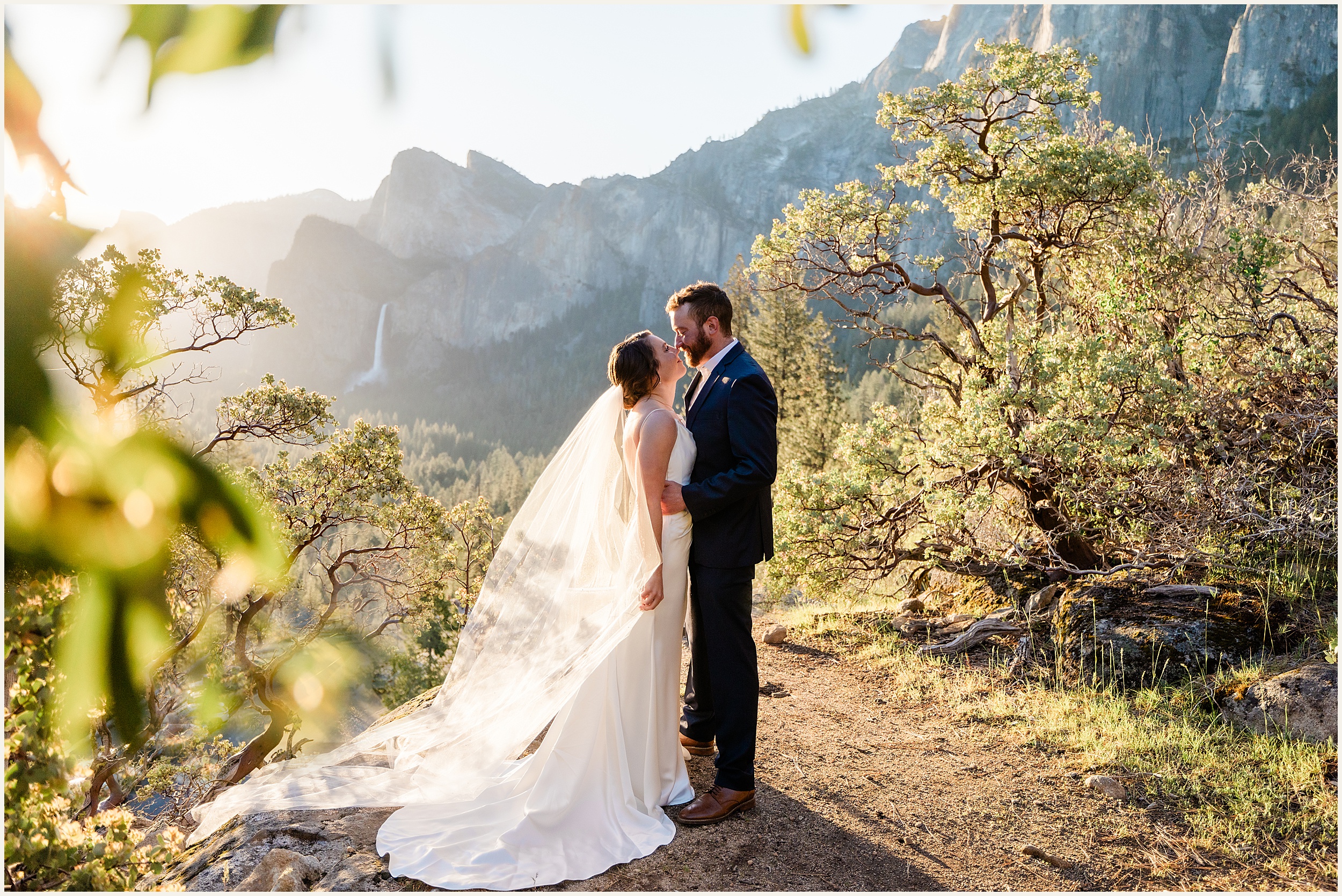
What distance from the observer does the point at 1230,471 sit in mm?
6164

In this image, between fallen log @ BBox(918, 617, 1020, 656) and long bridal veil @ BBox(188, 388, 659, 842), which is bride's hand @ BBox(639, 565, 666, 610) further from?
fallen log @ BBox(918, 617, 1020, 656)

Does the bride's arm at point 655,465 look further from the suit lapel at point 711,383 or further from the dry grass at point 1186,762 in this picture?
the dry grass at point 1186,762

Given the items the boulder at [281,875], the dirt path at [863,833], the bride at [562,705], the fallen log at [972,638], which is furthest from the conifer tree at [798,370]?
the boulder at [281,875]

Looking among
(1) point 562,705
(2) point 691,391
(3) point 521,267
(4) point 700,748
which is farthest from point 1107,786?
(3) point 521,267

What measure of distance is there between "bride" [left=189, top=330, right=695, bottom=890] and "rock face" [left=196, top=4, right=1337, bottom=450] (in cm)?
11154

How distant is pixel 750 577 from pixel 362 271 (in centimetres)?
17099

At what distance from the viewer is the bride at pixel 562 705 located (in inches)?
131

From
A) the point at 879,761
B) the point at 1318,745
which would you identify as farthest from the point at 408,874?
the point at 1318,745

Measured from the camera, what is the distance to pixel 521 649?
396cm

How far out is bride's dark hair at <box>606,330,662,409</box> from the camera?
3660 mm

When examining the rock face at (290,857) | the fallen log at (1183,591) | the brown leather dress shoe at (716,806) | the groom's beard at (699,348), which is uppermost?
the groom's beard at (699,348)

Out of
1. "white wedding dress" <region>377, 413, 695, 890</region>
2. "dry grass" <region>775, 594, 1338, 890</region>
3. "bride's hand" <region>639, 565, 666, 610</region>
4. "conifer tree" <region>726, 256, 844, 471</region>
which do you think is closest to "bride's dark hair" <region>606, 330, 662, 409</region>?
"white wedding dress" <region>377, 413, 695, 890</region>

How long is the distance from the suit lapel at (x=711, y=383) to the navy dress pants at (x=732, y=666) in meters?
0.77

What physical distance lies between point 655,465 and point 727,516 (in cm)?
46
